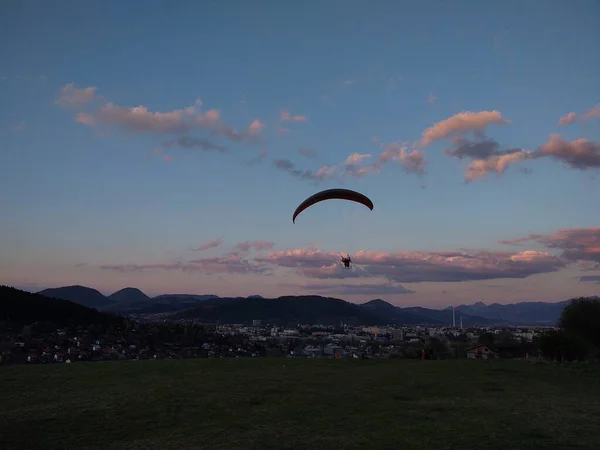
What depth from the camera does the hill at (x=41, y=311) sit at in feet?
194

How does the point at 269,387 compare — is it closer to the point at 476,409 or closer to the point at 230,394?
the point at 230,394

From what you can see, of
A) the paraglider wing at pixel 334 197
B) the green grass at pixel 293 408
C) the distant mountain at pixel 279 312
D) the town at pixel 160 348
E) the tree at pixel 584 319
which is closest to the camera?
the green grass at pixel 293 408

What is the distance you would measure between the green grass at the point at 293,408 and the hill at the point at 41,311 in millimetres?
41216

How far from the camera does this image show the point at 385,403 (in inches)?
624

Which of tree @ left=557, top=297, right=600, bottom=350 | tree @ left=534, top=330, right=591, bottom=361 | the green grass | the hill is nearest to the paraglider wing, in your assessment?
the green grass

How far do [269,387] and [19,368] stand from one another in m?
12.9

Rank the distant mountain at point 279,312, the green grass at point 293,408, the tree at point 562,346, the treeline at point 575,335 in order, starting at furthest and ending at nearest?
the distant mountain at point 279,312, the treeline at point 575,335, the tree at point 562,346, the green grass at point 293,408

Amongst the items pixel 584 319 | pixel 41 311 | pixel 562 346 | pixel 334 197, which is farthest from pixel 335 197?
pixel 41 311

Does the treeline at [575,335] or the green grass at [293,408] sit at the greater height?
the treeline at [575,335]

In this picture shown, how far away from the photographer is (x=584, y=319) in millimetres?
37406

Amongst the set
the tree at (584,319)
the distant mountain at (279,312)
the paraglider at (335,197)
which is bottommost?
the distant mountain at (279,312)

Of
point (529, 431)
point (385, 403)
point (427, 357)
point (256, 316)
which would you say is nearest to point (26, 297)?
point (427, 357)

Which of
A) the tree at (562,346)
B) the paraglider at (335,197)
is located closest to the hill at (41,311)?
the paraglider at (335,197)

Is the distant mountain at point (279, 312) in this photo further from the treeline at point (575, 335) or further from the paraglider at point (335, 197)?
the paraglider at point (335, 197)
